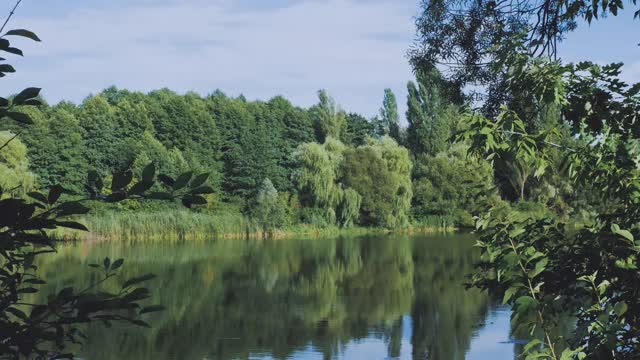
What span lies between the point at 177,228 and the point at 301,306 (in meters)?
16.5

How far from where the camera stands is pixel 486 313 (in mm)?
13086

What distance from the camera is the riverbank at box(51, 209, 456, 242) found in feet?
92.0

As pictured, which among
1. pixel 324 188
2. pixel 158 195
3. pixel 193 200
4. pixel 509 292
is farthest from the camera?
pixel 324 188

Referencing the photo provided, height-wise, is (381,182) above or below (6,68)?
above

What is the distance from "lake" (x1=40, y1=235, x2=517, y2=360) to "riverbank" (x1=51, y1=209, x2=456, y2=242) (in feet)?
10.3

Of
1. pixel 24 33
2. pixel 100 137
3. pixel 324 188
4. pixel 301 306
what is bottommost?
pixel 301 306

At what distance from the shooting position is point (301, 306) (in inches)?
553

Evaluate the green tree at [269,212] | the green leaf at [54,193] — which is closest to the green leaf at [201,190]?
the green leaf at [54,193]

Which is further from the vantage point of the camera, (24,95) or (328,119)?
(328,119)

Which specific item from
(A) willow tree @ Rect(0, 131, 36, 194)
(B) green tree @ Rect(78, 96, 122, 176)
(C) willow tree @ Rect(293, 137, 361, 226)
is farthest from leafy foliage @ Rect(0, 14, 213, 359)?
(B) green tree @ Rect(78, 96, 122, 176)

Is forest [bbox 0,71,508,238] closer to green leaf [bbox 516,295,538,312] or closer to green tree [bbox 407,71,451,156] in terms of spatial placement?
green tree [bbox 407,71,451,156]

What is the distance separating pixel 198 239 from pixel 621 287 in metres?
28.0

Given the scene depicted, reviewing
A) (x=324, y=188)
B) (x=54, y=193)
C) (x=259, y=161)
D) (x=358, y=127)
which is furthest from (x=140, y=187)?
(x=358, y=127)

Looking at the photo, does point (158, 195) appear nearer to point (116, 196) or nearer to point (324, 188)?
point (116, 196)
